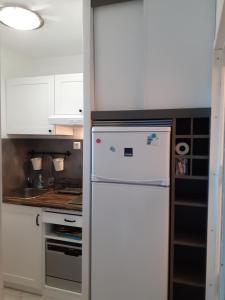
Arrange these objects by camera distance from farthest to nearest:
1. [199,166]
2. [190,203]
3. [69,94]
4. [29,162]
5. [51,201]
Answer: [29,162] → [69,94] → [51,201] → [199,166] → [190,203]

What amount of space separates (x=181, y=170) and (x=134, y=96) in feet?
2.26

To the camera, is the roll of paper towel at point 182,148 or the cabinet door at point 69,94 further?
the cabinet door at point 69,94

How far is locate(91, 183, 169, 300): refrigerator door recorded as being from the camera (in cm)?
176

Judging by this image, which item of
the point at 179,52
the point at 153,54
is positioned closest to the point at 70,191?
the point at 153,54

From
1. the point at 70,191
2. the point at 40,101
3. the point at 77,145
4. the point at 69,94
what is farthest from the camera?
the point at 77,145

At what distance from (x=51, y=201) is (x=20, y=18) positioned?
64.7 inches

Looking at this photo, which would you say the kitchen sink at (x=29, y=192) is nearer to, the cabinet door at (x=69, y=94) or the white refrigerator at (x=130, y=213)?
the cabinet door at (x=69, y=94)

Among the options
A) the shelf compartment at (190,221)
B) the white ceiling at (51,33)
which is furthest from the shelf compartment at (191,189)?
the white ceiling at (51,33)

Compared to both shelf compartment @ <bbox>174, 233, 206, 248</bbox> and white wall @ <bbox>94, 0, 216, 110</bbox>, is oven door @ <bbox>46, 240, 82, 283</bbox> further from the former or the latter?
white wall @ <bbox>94, 0, 216, 110</bbox>

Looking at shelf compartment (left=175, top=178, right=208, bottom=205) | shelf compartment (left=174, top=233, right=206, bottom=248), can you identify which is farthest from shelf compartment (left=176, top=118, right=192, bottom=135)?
shelf compartment (left=174, top=233, right=206, bottom=248)

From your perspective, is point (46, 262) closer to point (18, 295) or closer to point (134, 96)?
point (18, 295)

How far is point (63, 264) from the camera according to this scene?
2.31 meters

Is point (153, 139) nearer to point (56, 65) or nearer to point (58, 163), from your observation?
point (58, 163)

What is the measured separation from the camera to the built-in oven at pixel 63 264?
7.46ft
